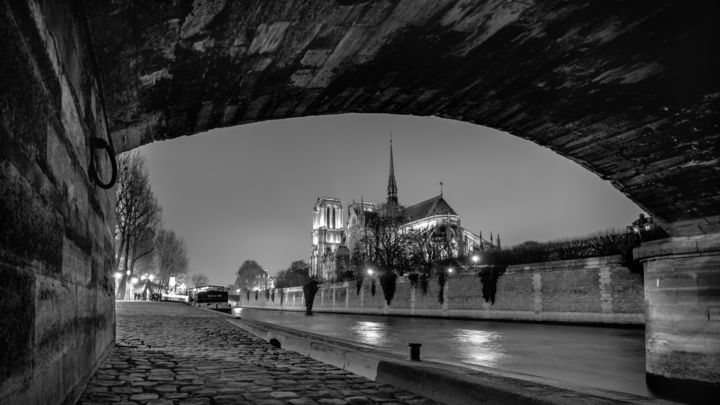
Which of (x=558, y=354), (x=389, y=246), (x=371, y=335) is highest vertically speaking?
(x=389, y=246)

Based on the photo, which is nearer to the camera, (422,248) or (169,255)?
(422,248)

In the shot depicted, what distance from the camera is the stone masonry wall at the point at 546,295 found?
2469 cm

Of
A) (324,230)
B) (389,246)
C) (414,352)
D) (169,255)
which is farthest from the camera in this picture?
(324,230)

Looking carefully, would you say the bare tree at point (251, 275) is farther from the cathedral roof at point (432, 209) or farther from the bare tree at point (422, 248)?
the bare tree at point (422, 248)

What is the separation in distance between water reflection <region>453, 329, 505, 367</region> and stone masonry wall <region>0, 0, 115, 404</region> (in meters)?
9.02

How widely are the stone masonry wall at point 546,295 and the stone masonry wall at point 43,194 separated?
26.1 metres

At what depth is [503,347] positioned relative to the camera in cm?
1583

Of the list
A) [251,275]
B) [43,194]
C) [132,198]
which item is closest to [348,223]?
[251,275]

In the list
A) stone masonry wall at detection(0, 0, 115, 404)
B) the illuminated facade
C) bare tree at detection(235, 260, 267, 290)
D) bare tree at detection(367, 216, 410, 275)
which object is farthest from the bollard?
bare tree at detection(235, 260, 267, 290)

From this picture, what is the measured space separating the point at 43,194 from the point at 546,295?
2965cm

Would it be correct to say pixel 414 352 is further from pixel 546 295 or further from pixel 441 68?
pixel 546 295

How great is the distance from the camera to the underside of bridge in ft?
7.41

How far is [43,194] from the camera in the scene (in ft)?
7.63

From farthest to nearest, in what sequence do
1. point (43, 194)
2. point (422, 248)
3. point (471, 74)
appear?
1. point (422, 248)
2. point (471, 74)
3. point (43, 194)
